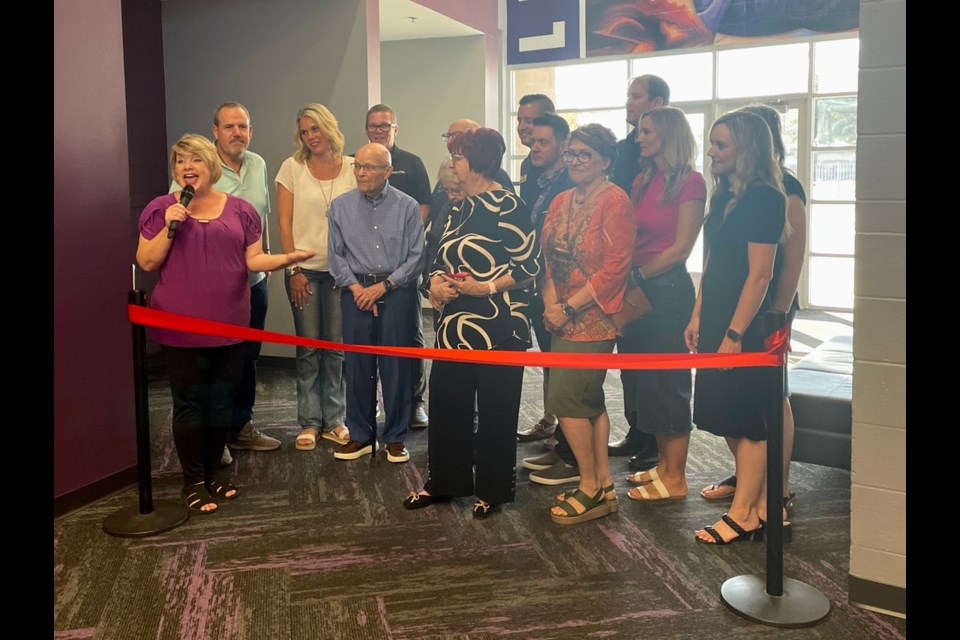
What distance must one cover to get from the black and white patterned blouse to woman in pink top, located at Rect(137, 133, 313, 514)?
596 millimetres

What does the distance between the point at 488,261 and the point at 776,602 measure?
1.49 metres

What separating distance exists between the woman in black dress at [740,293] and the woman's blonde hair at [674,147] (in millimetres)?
412

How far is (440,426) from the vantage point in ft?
10.8

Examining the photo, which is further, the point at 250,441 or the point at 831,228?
the point at 831,228

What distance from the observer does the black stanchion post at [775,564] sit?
2.50m

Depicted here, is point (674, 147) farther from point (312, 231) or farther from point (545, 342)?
point (312, 231)

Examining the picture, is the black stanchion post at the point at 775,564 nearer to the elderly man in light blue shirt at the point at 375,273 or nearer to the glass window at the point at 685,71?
the elderly man in light blue shirt at the point at 375,273

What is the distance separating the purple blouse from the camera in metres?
3.29

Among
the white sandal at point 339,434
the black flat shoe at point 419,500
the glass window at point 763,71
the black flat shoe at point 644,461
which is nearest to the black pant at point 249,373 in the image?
the white sandal at point 339,434

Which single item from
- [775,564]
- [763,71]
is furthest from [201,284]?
[763,71]

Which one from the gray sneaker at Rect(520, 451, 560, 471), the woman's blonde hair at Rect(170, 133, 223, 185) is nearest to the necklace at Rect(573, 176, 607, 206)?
the gray sneaker at Rect(520, 451, 560, 471)

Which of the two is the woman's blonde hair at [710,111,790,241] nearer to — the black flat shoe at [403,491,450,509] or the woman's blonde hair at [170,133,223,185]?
the black flat shoe at [403,491,450,509]

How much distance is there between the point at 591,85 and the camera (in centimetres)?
1003
